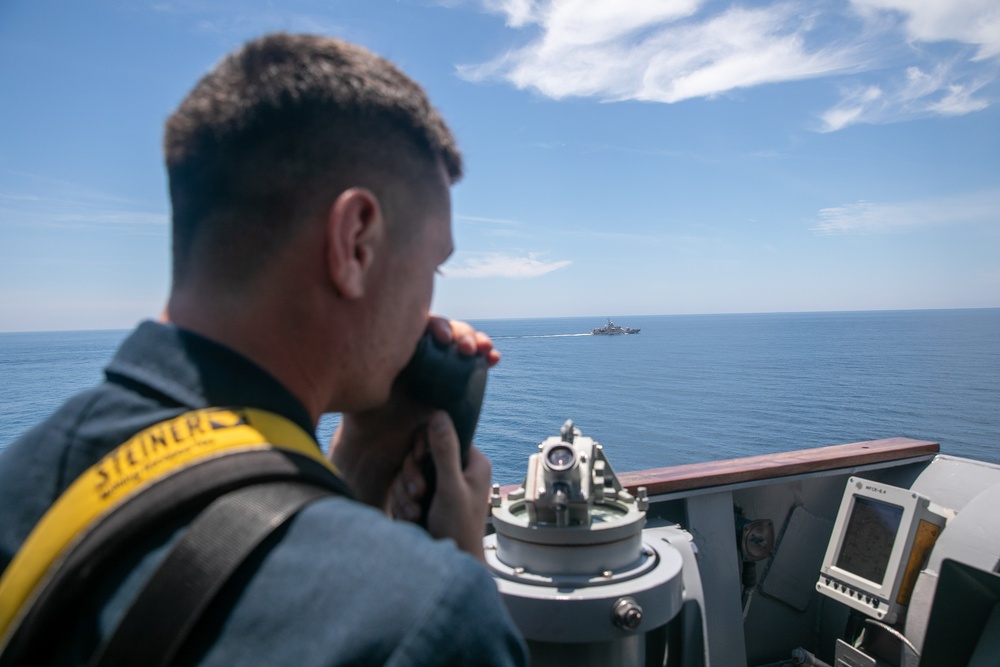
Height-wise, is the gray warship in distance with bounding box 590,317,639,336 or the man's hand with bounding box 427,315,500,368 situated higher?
the man's hand with bounding box 427,315,500,368

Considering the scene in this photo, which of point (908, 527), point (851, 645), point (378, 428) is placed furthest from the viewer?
point (851, 645)

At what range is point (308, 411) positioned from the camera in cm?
101

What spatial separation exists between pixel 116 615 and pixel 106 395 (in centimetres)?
30

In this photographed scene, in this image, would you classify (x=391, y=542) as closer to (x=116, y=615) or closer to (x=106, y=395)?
(x=116, y=615)

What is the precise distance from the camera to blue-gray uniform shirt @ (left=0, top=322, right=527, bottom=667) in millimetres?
646

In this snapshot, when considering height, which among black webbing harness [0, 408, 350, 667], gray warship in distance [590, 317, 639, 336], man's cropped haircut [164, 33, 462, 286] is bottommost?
gray warship in distance [590, 317, 639, 336]

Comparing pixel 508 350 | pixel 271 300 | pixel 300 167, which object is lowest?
pixel 508 350

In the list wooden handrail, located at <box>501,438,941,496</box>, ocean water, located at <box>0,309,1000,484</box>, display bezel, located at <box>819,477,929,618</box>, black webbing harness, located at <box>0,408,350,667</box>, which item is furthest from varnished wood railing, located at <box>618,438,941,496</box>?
ocean water, located at <box>0,309,1000,484</box>

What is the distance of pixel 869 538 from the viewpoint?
2988mm

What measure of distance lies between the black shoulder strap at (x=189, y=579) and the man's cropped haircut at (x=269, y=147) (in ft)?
1.25

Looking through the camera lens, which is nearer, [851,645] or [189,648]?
[189,648]

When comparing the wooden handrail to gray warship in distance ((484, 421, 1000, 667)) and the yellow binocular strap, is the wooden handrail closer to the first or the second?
gray warship in distance ((484, 421, 1000, 667))

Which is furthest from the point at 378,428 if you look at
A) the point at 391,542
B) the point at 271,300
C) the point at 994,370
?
the point at 994,370

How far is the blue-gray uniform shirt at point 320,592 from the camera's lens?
2.12ft
